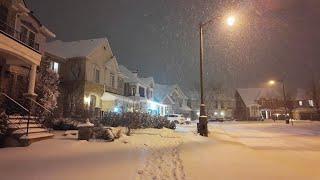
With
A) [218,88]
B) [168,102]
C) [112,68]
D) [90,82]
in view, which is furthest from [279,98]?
[90,82]

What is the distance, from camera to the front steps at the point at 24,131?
11291 millimetres

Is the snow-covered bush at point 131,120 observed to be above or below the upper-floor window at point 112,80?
below

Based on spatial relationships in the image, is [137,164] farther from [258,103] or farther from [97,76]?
[258,103]

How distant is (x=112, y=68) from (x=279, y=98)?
6152 centimetres

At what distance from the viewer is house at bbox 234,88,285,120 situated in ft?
273

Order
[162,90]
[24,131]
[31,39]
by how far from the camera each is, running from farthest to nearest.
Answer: [162,90] < [31,39] < [24,131]

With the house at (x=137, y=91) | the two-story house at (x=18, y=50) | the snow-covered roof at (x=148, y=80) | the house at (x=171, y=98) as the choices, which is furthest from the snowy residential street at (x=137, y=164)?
the house at (x=171, y=98)

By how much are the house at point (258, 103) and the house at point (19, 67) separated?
2730 inches

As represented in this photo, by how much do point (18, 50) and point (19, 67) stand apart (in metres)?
5.62

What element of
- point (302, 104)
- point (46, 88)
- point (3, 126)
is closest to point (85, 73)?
point (46, 88)

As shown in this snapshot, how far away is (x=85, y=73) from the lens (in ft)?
110

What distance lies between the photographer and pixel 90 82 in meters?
34.0

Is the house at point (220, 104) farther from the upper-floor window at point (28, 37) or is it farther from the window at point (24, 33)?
the window at point (24, 33)

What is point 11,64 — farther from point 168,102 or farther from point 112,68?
point 168,102
